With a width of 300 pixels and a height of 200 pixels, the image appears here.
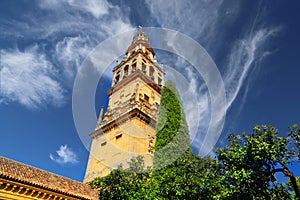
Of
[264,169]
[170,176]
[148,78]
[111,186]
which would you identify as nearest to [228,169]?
[264,169]

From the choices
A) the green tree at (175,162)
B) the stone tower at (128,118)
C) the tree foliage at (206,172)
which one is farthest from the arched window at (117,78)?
the tree foliage at (206,172)

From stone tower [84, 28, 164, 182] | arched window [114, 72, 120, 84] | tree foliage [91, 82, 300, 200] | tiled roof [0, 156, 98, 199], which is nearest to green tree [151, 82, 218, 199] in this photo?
tree foliage [91, 82, 300, 200]

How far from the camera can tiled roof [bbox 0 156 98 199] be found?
15770mm

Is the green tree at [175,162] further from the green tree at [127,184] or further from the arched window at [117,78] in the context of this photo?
the arched window at [117,78]

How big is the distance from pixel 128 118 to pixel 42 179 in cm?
1340

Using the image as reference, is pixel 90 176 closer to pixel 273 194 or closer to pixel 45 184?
pixel 45 184

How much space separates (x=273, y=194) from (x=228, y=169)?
2.86 meters

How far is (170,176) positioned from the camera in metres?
16.6

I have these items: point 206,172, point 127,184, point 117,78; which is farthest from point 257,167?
point 117,78

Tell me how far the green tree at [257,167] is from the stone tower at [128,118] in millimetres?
10756

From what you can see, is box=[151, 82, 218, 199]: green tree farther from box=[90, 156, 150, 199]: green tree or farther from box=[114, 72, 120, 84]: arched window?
box=[114, 72, 120, 84]: arched window

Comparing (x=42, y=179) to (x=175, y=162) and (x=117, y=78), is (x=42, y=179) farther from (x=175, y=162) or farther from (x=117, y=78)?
(x=117, y=78)

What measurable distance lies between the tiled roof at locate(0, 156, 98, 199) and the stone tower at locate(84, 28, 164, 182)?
689cm

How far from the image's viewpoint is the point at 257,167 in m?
15.0
